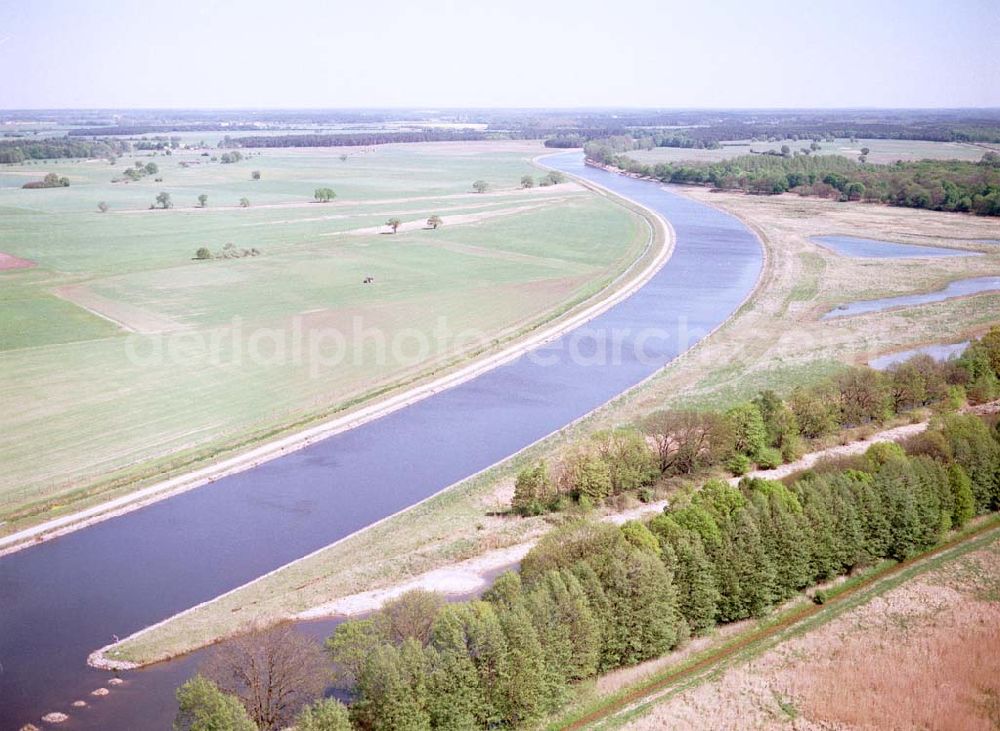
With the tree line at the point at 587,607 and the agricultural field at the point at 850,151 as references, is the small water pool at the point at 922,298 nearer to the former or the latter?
the tree line at the point at 587,607

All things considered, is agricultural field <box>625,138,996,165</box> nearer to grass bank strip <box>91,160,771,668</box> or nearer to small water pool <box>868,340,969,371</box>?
small water pool <box>868,340,969,371</box>

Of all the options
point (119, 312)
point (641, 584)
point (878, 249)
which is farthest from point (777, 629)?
point (878, 249)

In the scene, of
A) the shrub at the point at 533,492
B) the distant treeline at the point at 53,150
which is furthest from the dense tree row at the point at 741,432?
the distant treeline at the point at 53,150

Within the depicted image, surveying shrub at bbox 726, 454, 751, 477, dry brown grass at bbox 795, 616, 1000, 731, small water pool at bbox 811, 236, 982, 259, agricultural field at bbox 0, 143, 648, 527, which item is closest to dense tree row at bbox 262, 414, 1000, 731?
dry brown grass at bbox 795, 616, 1000, 731

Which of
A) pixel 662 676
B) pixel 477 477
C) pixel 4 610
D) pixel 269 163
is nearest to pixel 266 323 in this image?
pixel 477 477

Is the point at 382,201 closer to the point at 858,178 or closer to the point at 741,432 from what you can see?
the point at 858,178

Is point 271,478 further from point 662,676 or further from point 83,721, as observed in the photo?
point 662,676

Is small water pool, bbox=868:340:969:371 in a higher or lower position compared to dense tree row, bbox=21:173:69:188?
lower

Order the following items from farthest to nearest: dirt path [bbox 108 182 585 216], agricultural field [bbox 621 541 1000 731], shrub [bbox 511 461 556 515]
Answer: dirt path [bbox 108 182 585 216], shrub [bbox 511 461 556 515], agricultural field [bbox 621 541 1000 731]
